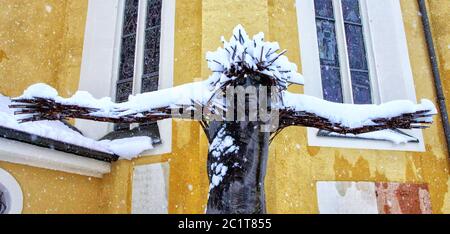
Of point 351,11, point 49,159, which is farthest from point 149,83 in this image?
point 351,11

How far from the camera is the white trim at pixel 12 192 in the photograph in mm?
4617

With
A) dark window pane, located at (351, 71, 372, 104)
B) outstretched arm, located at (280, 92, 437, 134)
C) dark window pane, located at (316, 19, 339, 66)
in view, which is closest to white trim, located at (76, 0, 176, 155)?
dark window pane, located at (316, 19, 339, 66)

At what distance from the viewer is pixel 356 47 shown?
6473 millimetres

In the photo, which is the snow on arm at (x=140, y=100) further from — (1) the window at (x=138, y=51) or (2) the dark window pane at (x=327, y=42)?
(2) the dark window pane at (x=327, y=42)

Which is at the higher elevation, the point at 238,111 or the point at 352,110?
the point at 352,110

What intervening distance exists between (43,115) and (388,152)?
14.2ft

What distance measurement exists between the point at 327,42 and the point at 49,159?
160 inches

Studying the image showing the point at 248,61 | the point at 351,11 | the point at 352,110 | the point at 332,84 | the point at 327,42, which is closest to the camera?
the point at 248,61

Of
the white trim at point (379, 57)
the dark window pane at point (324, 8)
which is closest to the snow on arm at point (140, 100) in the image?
the white trim at point (379, 57)

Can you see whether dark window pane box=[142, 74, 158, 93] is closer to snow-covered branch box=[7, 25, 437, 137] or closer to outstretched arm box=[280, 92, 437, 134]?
snow-covered branch box=[7, 25, 437, 137]

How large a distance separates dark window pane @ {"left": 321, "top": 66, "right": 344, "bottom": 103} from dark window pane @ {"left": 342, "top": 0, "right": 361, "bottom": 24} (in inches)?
37.7

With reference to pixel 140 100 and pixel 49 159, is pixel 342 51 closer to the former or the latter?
pixel 49 159

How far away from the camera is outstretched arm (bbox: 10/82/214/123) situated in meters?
2.45
